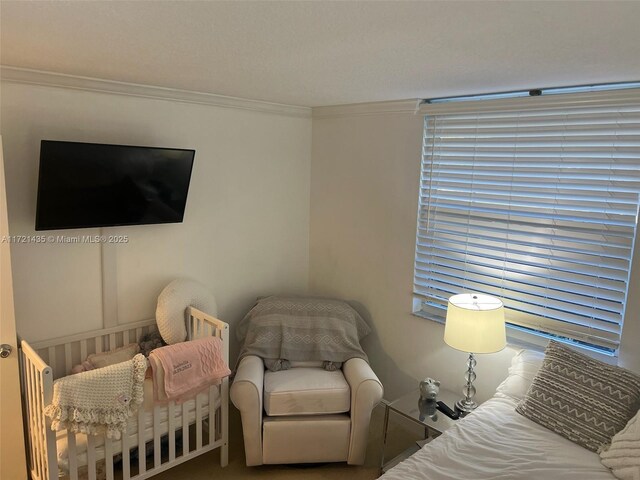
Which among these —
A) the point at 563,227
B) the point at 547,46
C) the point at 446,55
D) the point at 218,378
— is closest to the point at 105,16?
the point at 446,55

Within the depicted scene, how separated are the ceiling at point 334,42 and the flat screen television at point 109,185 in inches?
16.7

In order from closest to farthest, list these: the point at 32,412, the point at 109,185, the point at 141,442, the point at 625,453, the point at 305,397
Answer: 1. the point at 625,453
2. the point at 32,412
3. the point at 141,442
4. the point at 109,185
5. the point at 305,397

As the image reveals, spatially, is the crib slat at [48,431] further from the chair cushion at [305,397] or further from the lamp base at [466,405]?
the lamp base at [466,405]

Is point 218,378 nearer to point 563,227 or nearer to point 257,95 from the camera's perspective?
point 257,95

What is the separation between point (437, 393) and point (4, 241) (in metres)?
2.49

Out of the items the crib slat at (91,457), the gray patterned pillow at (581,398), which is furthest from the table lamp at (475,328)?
the crib slat at (91,457)

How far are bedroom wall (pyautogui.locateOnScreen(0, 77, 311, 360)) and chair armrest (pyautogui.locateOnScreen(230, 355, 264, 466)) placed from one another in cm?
84

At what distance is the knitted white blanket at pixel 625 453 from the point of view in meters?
1.88

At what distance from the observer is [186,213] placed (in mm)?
3234

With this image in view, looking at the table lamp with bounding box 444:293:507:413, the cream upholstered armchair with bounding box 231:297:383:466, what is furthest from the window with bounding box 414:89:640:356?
the cream upholstered armchair with bounding box 231:297:383:466

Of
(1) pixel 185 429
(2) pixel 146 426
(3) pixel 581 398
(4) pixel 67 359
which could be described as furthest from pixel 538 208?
(4) pixel 67 359

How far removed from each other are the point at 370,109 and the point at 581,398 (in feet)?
7.23

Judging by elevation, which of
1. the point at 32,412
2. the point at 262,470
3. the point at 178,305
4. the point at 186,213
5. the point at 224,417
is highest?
the point at 186,213

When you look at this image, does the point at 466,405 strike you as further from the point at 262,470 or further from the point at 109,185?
the point at 109,185
